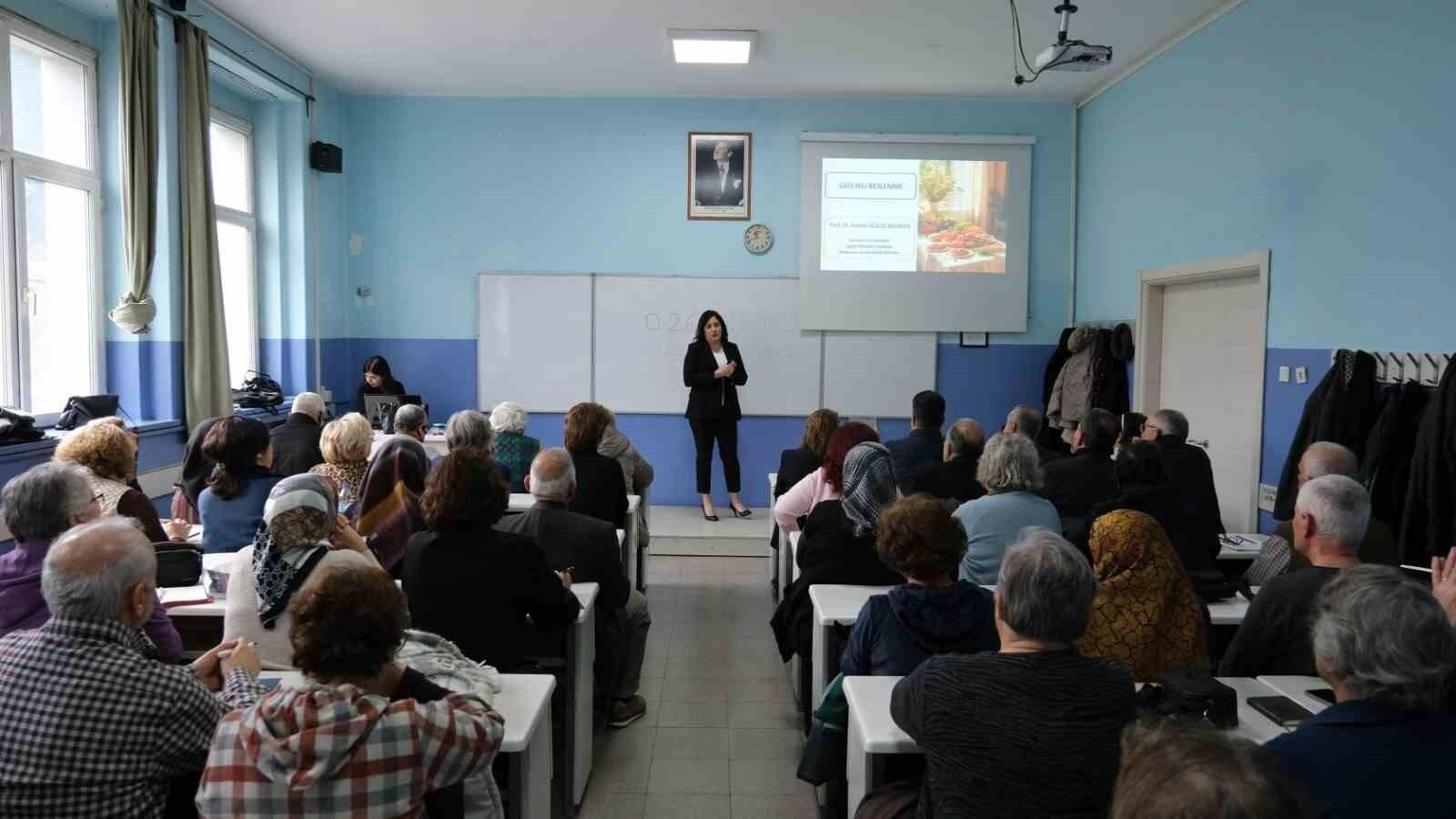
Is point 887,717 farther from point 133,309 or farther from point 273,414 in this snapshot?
point 273,414

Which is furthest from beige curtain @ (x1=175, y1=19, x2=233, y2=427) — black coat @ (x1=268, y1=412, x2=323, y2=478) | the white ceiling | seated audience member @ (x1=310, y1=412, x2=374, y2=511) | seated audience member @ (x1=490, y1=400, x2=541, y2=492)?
seated audience member @ (x1=310, y1=412, x2=374, y2=511)

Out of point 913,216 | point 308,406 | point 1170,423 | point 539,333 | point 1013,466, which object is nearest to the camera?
point 1013,466

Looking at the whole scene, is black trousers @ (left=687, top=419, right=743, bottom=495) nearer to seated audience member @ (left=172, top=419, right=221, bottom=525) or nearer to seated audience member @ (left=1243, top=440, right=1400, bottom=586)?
seated audience member @ (left=172, top=419, right=221, bottom=525)

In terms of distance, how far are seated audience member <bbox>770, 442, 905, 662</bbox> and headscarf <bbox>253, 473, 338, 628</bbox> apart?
1688 millimetres

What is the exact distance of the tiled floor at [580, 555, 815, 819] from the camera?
331 centimetres

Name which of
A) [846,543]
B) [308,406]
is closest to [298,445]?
[308,406]

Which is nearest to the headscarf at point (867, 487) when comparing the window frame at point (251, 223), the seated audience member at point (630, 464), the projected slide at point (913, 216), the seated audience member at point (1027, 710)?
the seated audience member at point (1027, 710)

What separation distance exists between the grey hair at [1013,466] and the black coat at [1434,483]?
1627mm

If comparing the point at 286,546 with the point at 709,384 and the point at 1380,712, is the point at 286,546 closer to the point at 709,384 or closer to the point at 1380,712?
the point at 1380,712

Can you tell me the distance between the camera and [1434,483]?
12.3 ft

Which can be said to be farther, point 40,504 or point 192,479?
point 192,479

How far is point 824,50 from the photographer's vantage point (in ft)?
22.3

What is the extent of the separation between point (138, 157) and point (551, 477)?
11.9 feet

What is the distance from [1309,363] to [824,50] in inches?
145
